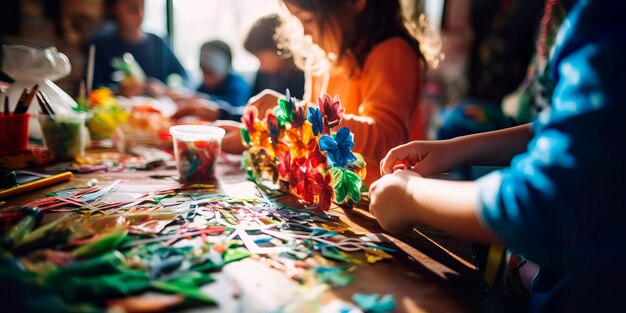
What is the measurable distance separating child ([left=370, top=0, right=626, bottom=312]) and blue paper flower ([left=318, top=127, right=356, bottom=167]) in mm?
253

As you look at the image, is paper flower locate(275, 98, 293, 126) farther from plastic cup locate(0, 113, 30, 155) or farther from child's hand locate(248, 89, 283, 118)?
plastic cup locate(0, 113, 30, 155)

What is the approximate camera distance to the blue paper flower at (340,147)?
74 centimetres

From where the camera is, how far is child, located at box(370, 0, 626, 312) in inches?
15.7

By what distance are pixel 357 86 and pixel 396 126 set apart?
228mm

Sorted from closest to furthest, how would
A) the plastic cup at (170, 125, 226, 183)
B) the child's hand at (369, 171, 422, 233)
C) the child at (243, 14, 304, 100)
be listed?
the child's hand at (369, 171, 422, 233) < the plastic cup at (170, 125, 226, 183) < the child at (243, 14, 304, 100)

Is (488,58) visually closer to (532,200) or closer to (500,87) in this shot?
(500,87)

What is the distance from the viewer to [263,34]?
2426 millimetres

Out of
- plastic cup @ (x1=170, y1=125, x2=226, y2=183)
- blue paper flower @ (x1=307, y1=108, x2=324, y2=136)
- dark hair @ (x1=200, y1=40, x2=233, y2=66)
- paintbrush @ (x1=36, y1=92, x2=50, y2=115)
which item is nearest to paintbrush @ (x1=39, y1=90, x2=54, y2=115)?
paintbrush @ (x1=36, y1=92, x2=50, y2=115)

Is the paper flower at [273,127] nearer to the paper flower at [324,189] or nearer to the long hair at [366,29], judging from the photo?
the paper flower at [324,189]

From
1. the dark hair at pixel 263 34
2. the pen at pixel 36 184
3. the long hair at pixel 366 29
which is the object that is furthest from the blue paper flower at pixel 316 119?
the dark hair at pixel 263 34

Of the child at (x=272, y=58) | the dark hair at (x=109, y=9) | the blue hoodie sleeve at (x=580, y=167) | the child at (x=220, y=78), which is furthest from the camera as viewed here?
the dark hair at (x=109, y=9)

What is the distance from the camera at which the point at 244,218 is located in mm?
736

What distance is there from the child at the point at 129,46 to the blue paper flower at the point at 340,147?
2.29 metres

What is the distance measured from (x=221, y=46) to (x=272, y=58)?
0.68m
